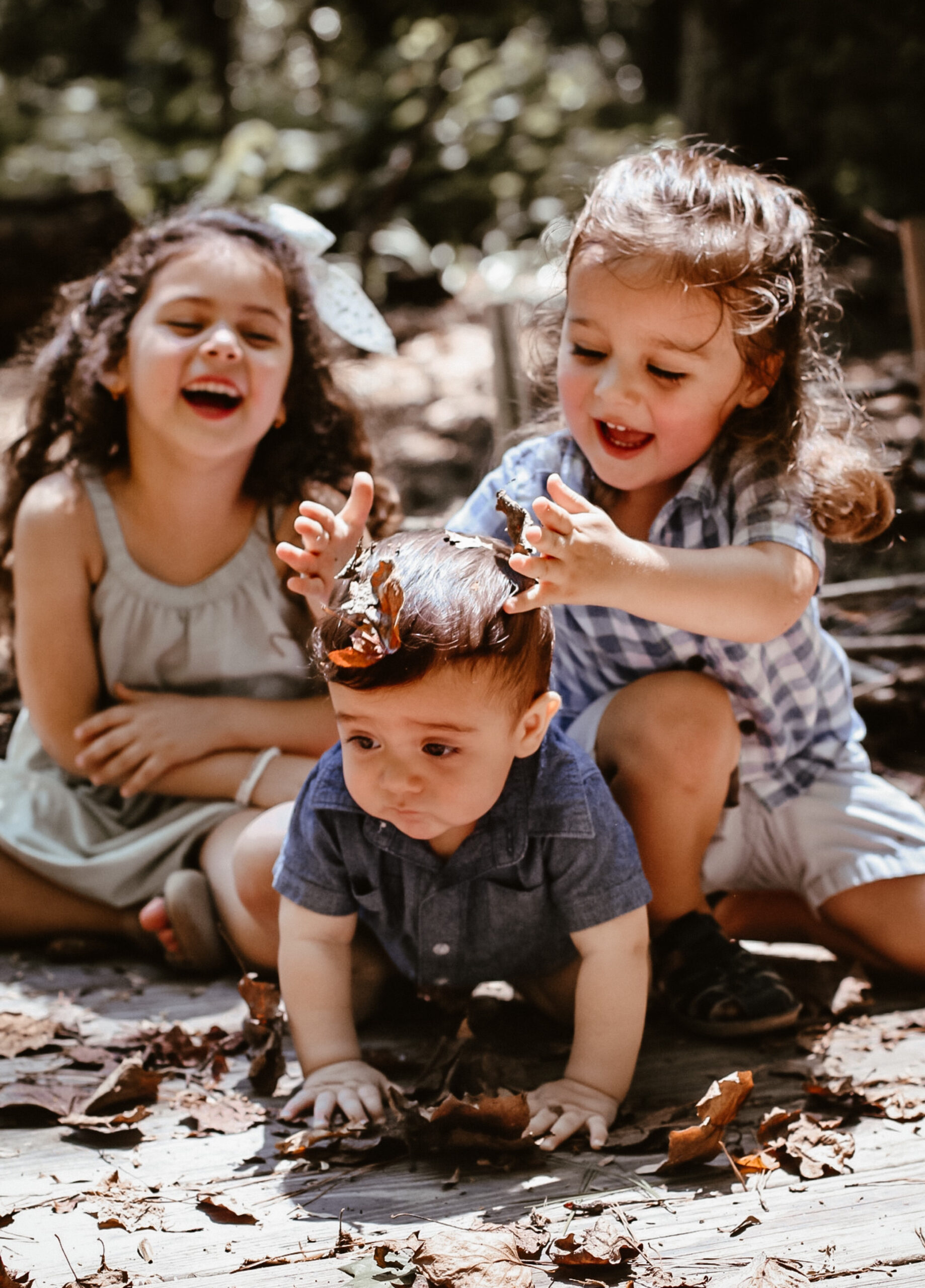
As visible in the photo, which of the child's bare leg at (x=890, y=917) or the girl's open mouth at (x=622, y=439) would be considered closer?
the girl's open mouth at (x=622, y=439)

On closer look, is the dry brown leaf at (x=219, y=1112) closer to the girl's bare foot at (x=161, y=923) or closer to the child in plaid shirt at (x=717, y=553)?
the girl's bare foot at (x=161, y=923)

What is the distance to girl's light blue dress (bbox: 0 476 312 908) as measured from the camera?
2.73 m

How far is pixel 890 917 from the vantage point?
238cm

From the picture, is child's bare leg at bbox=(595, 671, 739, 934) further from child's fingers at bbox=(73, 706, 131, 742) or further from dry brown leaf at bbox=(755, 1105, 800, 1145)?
child's fingers at bbox=(73, 706, 131, 742)

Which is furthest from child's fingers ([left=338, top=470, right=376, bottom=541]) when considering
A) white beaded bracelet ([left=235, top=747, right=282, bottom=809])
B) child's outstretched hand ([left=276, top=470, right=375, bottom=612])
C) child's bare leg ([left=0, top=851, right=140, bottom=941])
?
child's bare leg ([left=0, top=851, right=140, bottom=941])

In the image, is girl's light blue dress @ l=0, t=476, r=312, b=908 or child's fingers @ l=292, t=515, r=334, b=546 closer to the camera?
child's fingers @ l=292, t=515, r=334, b=546

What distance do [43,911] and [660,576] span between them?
1.69m

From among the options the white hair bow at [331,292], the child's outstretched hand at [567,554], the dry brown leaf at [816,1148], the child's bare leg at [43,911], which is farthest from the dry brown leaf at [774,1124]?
the white hair bow at [331,292]

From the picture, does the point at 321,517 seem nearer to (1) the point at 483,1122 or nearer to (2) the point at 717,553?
(2) the point at 717,553

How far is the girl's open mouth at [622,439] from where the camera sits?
2.21 m

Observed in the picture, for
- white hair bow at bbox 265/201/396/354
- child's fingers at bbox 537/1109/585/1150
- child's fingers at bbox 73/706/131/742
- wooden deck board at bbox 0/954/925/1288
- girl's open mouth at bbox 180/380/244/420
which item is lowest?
wooden deck board at bbox 0/954/925/1288

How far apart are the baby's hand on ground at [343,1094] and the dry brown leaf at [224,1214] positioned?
207 mm

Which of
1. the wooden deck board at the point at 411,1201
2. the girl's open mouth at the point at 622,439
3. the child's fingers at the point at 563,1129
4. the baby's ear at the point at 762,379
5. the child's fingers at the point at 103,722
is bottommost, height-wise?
the wooden deck board at the point at 411,1201

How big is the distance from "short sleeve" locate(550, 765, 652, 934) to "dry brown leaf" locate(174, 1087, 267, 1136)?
0.59m
